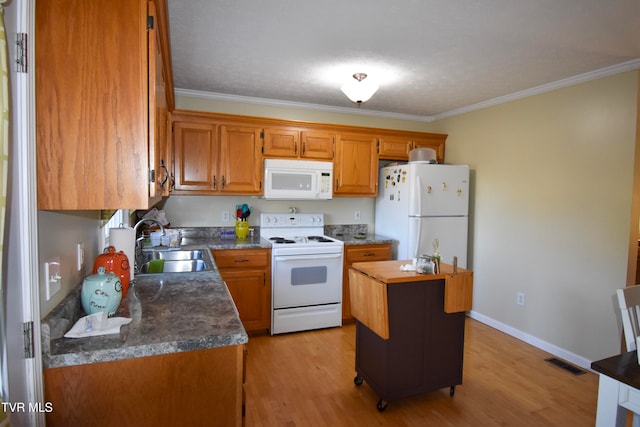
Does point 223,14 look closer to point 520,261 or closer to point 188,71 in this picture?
point 188,71

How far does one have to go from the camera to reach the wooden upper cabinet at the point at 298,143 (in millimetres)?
3588

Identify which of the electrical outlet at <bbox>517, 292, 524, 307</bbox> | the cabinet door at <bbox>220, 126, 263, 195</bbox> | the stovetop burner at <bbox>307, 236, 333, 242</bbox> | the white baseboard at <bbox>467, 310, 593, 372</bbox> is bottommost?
the white baseboard at <bbox>467, 310, 593, 372</bbox>

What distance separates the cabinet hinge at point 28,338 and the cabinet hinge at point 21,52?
0.68 meters

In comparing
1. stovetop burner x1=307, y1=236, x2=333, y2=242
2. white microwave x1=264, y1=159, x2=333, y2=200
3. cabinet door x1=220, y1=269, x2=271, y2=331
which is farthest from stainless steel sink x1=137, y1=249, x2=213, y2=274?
stovetop burner x1=307, y1=236, x2=333, y2=242

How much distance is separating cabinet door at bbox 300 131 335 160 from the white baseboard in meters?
2.36

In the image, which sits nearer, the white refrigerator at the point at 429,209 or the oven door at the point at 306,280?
the oven door at the point at 306,280

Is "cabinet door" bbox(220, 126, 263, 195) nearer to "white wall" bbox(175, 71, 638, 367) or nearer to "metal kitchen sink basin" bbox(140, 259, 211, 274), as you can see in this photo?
"white wall" bbox(175, 71, 638, 367)

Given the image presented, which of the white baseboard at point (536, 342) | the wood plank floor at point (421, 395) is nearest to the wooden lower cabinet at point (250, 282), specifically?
the wood plank floor at point (421, 395)

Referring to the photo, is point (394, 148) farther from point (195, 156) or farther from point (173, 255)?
point (173, 255)

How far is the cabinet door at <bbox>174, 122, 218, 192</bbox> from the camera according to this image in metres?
3.29

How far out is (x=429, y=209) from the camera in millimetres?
3676

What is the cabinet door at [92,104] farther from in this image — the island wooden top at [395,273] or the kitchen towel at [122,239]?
the island wooden top at [395,273]

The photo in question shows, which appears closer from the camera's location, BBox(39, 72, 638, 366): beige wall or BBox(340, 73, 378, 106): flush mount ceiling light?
BBox(39, 72, 638, 366): beige wall

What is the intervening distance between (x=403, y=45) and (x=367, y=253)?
2.06 m
